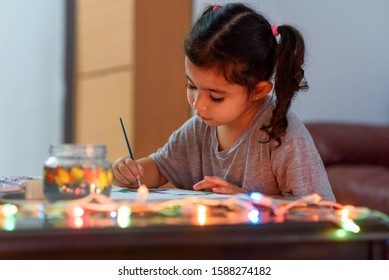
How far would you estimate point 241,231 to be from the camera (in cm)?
73

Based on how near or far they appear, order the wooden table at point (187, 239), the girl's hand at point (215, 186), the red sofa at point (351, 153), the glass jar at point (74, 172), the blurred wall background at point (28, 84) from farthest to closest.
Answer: the blurred wall background at point (28, 84)
the red sofa at point (351, 153)
the girl's hand at point (215, 186)
the glass jar at point (74, 172)
the wooden table at point (187, 239)

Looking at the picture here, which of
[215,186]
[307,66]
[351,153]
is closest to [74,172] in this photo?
[215,186]

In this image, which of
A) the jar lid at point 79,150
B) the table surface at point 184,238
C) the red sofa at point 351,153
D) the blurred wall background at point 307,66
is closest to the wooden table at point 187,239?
the table surface at point 184,238

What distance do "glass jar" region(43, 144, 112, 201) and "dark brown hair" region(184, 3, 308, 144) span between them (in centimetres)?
53

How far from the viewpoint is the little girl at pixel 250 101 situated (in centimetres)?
137

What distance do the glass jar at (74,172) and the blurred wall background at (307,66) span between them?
2.24m

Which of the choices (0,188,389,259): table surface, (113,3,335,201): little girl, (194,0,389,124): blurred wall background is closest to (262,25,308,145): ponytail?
(113,3,335,201): little girl

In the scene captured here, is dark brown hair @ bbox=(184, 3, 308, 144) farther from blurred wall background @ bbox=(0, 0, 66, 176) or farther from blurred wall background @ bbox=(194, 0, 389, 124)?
blurred wall background @ bbox=(0, 0, 66, 176)

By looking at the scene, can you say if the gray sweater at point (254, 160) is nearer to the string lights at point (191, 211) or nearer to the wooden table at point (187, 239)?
the string lights at point (191, 211)

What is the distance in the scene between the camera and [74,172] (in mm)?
878

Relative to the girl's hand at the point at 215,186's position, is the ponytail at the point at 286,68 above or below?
above

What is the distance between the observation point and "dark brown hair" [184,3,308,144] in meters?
1.38

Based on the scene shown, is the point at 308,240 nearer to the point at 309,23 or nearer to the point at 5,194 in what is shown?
the point at 5,194
